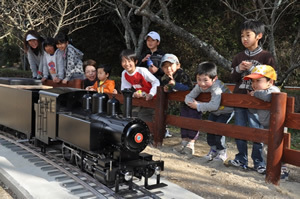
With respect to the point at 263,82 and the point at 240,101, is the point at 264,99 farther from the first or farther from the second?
the point at 240,101

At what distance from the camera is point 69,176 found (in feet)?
16.5

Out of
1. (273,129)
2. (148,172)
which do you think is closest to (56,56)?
(148,172)

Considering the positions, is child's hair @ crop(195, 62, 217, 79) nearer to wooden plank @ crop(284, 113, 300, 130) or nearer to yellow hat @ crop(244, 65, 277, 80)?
yellow hat @ crop(244, 65, 277, 80)

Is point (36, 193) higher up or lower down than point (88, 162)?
lower down

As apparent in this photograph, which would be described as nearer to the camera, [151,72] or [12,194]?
[12,194]

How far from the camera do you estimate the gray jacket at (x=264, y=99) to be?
503cm

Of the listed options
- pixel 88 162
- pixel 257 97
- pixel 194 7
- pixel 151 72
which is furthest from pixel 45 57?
pixel 194 7

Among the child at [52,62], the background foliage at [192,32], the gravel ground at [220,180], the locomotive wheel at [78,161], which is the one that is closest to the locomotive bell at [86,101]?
the locomotive wheel at [78,161]

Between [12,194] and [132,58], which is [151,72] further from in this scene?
[12,194]

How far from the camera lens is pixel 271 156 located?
5.02 meters

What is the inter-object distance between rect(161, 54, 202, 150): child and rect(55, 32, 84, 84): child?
9.70ft

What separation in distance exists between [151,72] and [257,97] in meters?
2.67

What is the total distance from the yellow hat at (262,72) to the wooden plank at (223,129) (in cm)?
86

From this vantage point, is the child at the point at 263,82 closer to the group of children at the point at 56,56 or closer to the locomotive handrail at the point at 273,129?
the locomotive handrail at the point at 273,129
